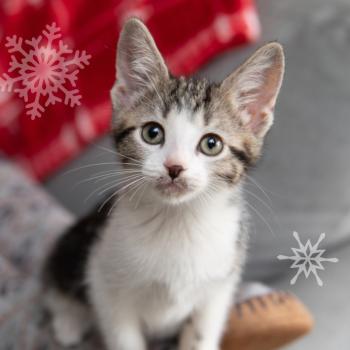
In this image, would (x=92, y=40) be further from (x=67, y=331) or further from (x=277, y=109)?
(x=67, y=331)

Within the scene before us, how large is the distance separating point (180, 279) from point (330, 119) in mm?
563

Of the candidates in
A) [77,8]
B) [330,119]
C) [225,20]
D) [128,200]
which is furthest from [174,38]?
[128,200]

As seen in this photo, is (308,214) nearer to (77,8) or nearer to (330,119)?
(330,119)

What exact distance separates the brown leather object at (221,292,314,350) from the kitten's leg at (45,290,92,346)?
0.90 feet

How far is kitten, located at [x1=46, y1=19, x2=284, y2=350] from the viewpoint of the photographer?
2.19ft

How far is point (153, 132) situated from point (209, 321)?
36 centimetres

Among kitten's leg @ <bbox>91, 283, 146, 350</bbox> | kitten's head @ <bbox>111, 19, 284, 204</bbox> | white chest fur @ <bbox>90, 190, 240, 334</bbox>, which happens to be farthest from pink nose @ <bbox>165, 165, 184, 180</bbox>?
kitten's leg @ <bbox>91, 283, 146, 350</bbox>

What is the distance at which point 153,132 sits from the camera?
2.26ft

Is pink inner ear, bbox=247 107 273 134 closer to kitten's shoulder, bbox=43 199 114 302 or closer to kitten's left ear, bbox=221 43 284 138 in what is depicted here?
kitten's left ear, bbox=221 43 284 138

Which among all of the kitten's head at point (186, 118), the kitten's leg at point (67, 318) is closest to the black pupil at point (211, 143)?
the kitten's head at point (186, 118)

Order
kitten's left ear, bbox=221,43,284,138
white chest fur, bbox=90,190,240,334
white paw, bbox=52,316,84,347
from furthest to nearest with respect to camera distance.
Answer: white paw, bbox=52,316,84,347 → white chest fur, bbox=90,190,240,334 → kitten's left ear, bbox=221,43,284,138

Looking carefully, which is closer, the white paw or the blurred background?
the white paw

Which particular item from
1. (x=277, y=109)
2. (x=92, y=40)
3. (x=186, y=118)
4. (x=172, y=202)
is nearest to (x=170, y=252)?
(x=172, y=202)

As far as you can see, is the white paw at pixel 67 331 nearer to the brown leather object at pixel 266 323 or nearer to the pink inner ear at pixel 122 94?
the brown leather object at pixel 266 323
